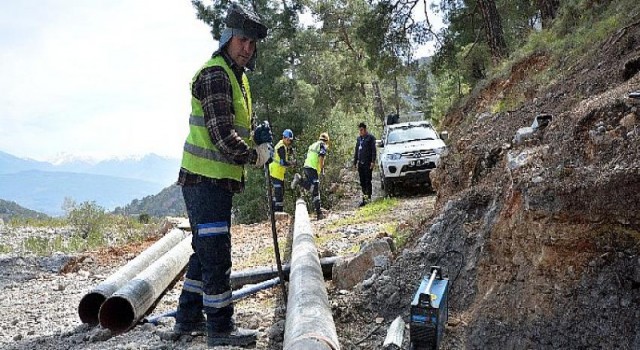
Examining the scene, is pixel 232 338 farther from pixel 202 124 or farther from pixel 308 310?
pixel 202 124

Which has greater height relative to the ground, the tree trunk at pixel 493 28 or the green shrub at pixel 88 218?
the tree trunk at pixel 493 28

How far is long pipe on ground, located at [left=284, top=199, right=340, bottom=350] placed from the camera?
2.61 meters

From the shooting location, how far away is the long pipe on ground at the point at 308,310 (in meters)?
2.61

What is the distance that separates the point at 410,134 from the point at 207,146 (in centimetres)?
864

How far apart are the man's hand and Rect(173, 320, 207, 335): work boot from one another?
1.35m

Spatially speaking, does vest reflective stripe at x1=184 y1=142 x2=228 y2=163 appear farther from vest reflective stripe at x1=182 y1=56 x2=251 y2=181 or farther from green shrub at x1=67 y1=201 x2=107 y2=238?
green shrub at x1=67 y1=201 x2=107 y2=238

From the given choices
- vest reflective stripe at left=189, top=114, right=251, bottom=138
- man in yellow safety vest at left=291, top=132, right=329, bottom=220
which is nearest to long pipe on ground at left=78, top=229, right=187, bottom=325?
vest reflective stripe at left=189, top=114, right=251, bottom=138

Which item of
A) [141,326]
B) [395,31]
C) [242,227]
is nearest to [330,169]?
[395,31]

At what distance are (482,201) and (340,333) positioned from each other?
4.90 feet

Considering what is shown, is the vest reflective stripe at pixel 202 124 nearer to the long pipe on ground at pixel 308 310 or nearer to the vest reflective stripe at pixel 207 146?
the vest reflective stripe at pixel 207 146

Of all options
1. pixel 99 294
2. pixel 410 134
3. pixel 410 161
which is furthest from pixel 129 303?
pixel 410 134

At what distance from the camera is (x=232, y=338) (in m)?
3.65

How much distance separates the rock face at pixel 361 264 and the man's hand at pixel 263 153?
4.23 ft

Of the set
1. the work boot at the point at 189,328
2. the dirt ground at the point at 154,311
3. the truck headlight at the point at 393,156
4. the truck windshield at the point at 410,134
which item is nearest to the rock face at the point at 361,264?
the dirt ground at the point at 154,311
